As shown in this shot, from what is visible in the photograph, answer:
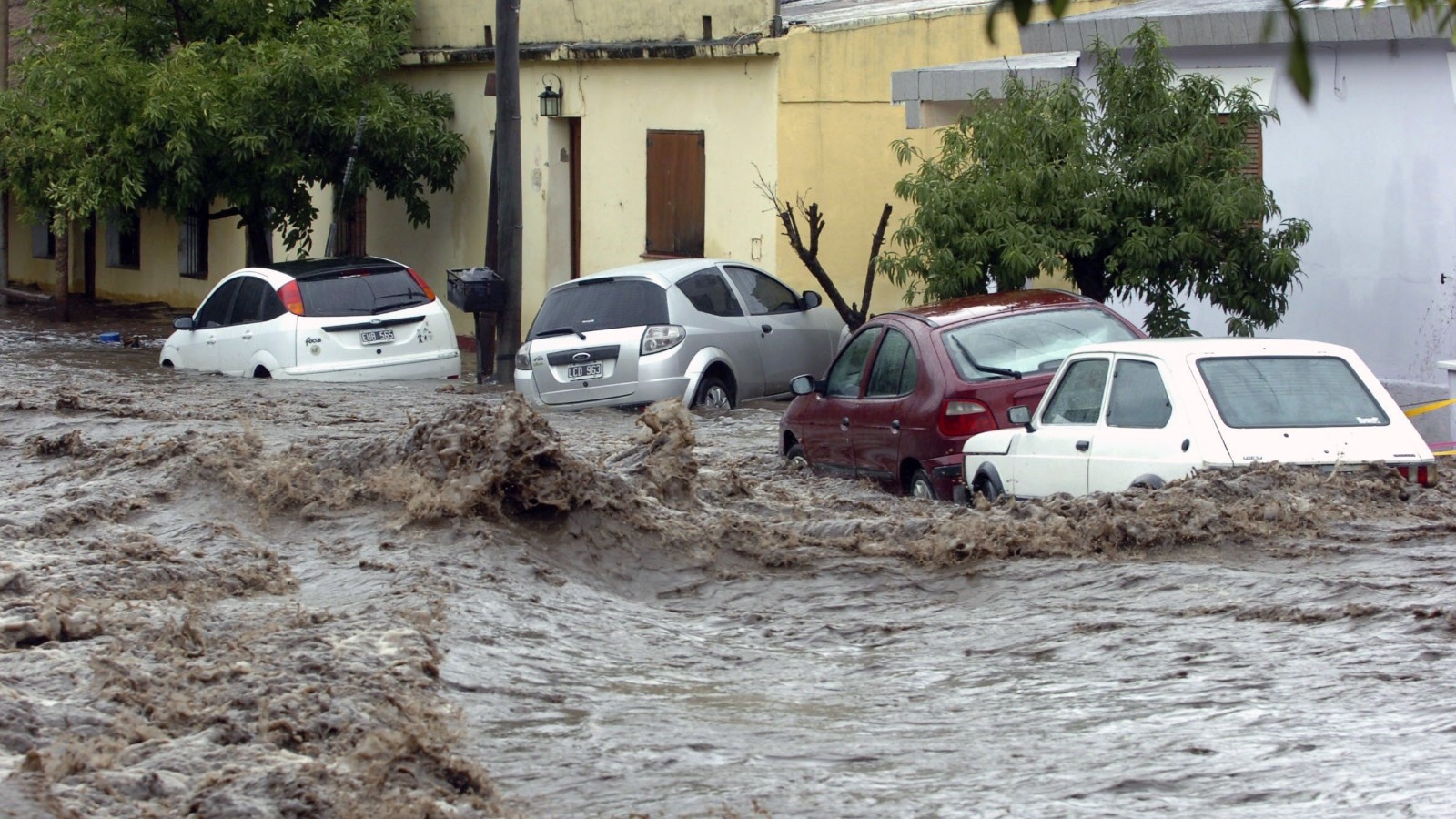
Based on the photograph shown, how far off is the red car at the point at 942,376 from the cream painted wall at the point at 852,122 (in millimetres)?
6967

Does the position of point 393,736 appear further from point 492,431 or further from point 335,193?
point 335,193

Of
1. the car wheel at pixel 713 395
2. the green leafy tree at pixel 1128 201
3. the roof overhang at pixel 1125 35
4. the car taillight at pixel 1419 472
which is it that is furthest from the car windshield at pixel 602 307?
the car taillight at pixel 1419 472

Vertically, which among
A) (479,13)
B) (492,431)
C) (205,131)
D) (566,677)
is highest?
(479,13)

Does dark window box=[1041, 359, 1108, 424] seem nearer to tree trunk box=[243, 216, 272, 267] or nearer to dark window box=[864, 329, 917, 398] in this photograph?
dark window box=[864, 329, 917, 398]

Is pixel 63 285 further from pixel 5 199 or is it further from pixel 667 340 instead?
pixel 667 340

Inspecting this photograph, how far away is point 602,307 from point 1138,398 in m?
7.45

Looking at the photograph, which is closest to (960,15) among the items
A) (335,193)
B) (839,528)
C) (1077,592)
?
(335,193)

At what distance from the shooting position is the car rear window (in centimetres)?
1611

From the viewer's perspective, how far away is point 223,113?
2028cm

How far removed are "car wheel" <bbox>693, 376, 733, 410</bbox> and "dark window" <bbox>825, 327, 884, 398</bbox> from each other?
11.4ft

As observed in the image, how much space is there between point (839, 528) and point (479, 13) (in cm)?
1464

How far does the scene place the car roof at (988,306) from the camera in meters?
10.2

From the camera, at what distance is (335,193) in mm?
Answer: 22188

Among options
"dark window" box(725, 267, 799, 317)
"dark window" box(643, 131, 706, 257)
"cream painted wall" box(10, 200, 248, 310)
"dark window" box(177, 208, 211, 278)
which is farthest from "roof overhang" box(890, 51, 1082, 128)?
"dark window" box(177, 208, 211, 278)
